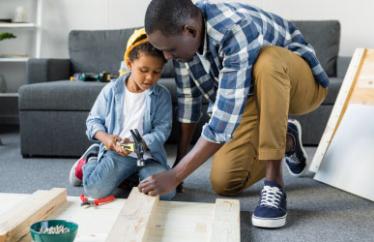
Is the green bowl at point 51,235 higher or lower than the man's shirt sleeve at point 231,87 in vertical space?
lower

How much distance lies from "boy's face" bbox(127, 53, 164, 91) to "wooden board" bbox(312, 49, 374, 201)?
31.0 inches

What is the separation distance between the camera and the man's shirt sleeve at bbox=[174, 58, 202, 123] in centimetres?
178

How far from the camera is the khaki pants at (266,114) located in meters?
1.50

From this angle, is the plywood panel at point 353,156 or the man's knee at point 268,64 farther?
the plywood panel at point 353,156

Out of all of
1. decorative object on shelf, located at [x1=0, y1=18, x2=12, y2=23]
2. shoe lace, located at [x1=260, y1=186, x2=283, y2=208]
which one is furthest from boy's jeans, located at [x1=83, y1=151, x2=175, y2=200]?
decorative object on shelf, located at [x1=0, y1=18, x2=12, y2=23]

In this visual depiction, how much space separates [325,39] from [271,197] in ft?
6.28

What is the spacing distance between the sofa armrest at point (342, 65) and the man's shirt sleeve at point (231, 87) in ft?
5.75

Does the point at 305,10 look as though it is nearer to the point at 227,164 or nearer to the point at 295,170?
the point at 295,170

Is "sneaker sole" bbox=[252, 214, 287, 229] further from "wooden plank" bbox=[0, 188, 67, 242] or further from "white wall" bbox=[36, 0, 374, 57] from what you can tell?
"white wall" bbox=[36, 0, 374, 57]

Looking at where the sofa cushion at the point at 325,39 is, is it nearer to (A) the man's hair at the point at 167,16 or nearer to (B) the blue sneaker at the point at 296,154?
(B) the blue sneaker at the point at 296,154

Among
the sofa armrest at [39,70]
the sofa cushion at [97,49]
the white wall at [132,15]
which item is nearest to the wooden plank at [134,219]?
the sofa armrest at [39,70]

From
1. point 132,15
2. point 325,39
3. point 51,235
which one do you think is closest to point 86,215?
point 51,235

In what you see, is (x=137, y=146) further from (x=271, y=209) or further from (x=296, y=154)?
(x=296, y=154)

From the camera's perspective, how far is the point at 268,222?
146cm
